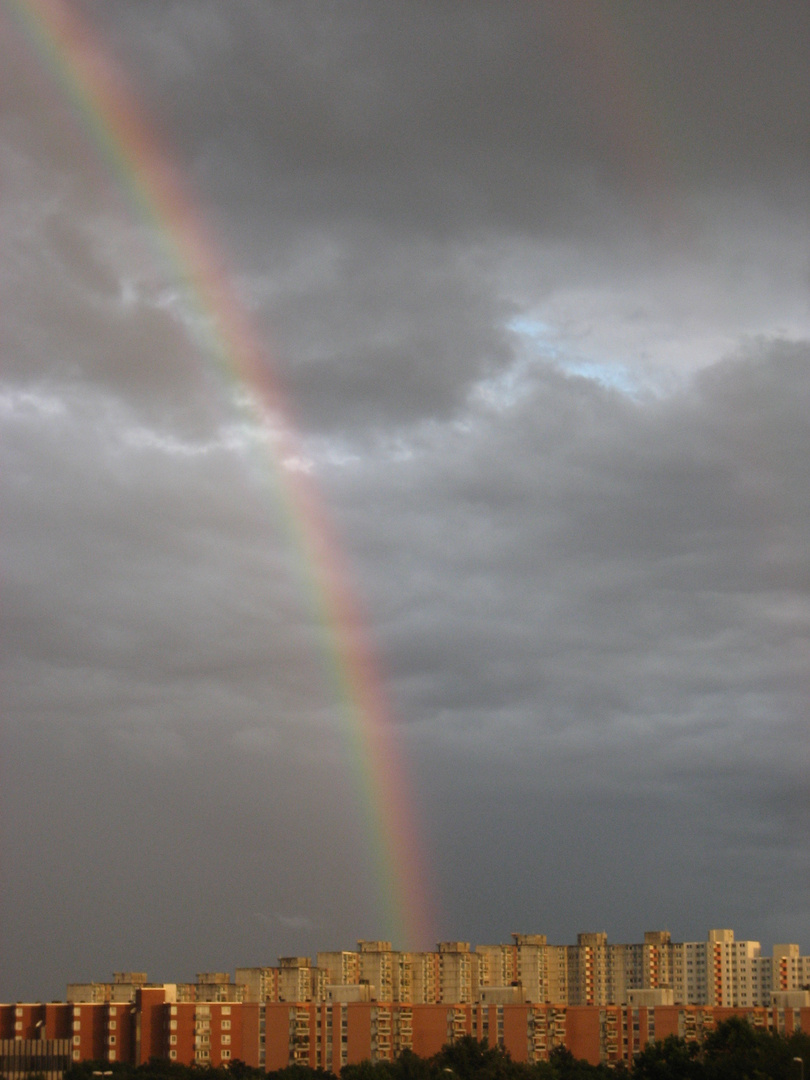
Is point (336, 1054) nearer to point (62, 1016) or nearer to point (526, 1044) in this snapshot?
point (526, 1044)

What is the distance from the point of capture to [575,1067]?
80.9 meters

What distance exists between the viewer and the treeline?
58625 mm

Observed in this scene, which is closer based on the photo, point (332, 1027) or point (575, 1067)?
point (575, 1067)

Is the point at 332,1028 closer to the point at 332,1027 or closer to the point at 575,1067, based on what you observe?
the point at 332,1027

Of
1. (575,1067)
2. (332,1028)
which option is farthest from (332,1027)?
(575,1067)

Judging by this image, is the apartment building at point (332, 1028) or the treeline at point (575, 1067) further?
the apartment building at point (332, 1028)

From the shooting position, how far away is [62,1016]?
90.8m

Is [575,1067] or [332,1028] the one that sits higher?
[332,1028]

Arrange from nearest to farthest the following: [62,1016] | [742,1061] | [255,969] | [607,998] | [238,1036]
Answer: [742,1061]
[238,1036]
[62,1016]
[255,969]
[607,998]

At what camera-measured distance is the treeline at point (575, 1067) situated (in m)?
58.6

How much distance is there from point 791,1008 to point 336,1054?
30.0m

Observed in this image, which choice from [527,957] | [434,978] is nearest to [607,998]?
[527,957]

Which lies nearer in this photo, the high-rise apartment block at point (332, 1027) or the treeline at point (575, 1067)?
the treeline at point (575, 1067)

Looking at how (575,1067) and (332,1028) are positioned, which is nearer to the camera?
(575,1067)
